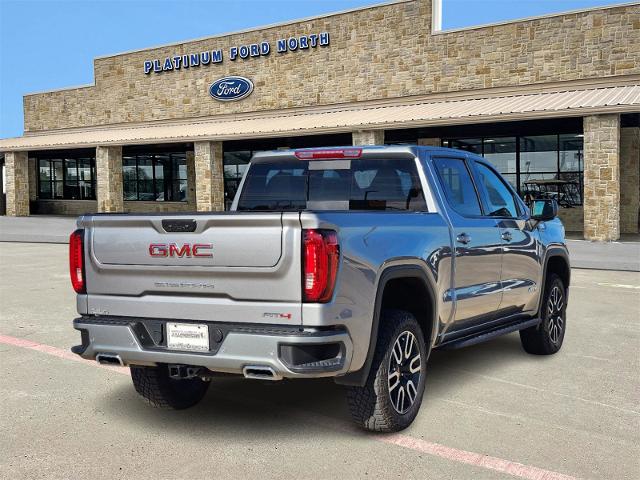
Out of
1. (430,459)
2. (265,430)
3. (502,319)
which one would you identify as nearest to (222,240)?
(265,430)

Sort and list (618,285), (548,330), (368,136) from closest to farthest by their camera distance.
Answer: (548,330)
(618,285)
(368,136)

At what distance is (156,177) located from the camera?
3841 cm

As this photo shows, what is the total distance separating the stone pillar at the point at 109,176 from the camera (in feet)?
109

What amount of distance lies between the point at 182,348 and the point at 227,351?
1.20 ft

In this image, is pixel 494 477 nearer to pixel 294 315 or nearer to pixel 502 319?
pixel 294 315

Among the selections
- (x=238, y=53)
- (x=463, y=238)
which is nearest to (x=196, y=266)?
(x=463, y=238)

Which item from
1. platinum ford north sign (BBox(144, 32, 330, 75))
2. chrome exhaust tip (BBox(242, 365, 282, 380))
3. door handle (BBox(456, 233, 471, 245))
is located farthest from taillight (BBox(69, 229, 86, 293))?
platinum ford north sign (BBox(144, 32, 330, 75))

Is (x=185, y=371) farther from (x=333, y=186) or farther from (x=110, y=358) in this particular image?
(x=333, y=186)

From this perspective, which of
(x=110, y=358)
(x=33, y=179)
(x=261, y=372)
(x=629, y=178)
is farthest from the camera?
(x=33, y=179)

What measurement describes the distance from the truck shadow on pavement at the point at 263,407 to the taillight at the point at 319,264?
1.20 metres

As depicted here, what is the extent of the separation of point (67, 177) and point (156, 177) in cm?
707

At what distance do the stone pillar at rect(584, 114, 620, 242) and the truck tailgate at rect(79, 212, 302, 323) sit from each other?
18850mm

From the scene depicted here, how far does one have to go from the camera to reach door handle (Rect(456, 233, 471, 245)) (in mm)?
5432

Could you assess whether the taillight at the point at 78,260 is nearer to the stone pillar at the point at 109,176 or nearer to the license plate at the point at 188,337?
the license plate at the point at 188,337
